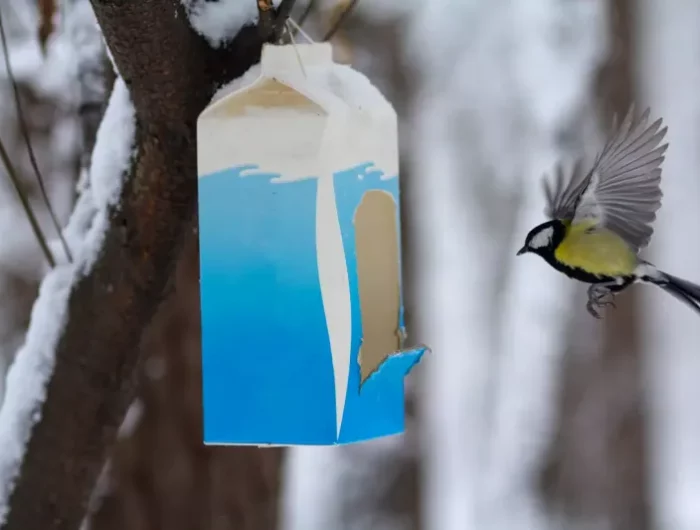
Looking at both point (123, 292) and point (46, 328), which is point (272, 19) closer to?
point (123, 292)

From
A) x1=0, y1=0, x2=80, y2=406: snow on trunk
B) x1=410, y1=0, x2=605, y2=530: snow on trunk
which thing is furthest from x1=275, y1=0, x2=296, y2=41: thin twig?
x1=410, y1=0, x2=605, y2=530: snow on trunk

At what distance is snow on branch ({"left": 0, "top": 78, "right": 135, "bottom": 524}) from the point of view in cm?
103

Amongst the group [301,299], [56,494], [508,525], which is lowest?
[508,525]

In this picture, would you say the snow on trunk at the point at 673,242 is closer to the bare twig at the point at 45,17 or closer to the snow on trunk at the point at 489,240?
the snow on trunk at the point at 489,240

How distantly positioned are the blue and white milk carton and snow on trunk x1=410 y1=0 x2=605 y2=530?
2478 millimetres

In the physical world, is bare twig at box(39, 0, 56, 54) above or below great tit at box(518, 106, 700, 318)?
above

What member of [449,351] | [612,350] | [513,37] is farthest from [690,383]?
[513,37]

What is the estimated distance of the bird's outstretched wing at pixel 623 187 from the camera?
3.05 feet

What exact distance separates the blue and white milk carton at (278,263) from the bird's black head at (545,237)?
0.19m

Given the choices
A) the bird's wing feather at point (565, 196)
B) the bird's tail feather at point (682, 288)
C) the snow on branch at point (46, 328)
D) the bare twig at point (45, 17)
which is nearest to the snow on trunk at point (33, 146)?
the bare twig at point (45, 17)

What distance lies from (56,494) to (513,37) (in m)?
3.07

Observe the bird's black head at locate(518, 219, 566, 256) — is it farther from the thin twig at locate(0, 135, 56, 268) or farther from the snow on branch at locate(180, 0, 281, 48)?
the thin twig at locate(0, 135, 56, 268)

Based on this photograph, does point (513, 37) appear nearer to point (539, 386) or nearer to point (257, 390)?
point (539, 386)

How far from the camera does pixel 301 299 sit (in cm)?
90
